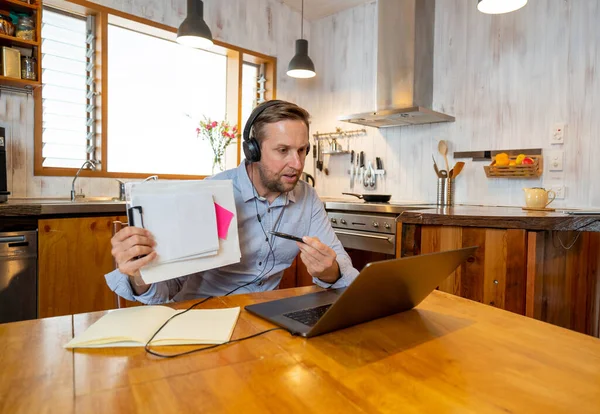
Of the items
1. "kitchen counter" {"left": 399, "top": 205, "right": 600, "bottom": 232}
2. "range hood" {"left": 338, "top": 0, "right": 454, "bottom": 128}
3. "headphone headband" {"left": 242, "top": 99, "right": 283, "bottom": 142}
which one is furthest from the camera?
"range hood" {"left": 338, "top": 0, "right": 454, "bottom": 128}

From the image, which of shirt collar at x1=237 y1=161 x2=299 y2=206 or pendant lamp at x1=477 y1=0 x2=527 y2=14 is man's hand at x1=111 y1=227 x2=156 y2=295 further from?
pendant lamp at x1=477 y1=0 x2=527 y2=14

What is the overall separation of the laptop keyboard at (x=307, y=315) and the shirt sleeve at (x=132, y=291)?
391mm

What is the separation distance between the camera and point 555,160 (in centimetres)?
257

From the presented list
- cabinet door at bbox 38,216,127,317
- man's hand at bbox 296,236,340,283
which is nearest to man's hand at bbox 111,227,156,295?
man's hand at bbox 296,236,340,283

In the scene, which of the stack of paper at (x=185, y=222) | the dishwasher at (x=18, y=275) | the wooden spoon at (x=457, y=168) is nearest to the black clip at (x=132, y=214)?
the stack of paper at (x=185, y=222)

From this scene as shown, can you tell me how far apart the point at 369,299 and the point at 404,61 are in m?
2.79

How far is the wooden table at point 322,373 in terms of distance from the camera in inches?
19.2

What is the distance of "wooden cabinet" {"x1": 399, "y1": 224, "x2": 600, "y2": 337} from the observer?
1.55 meters

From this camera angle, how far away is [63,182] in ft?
8.69

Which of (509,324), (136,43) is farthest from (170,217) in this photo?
(136,43)

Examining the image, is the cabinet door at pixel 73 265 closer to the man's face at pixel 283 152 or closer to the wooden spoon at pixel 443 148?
the man's face at pixel 283 152

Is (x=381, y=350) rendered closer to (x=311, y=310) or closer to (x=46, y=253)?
(x=311, y=310)

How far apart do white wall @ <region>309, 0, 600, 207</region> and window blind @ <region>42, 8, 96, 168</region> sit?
2.17 m

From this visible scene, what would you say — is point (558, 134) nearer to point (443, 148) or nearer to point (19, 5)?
point (443, 148)
